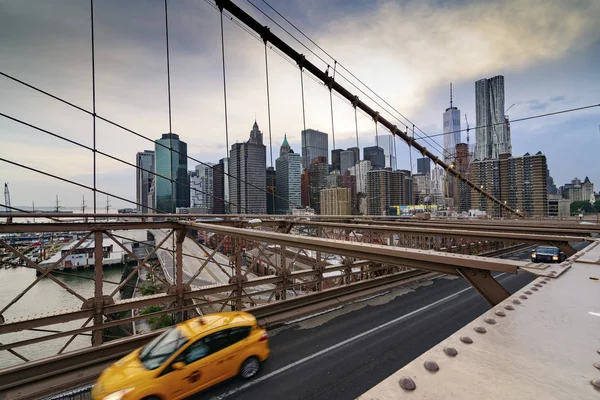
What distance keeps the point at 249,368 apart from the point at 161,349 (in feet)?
7.23

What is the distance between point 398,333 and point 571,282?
23.4 ft

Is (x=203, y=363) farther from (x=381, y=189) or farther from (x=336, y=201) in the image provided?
(x=381, y=189)

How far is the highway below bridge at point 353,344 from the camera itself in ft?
20.9

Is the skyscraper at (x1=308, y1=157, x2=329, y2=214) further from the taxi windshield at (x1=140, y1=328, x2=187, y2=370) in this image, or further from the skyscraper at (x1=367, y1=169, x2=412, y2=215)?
the taxi windshield at (x1=140, y1=328, x2=187, y2=370)

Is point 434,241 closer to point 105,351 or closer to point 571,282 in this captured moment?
point 571,282

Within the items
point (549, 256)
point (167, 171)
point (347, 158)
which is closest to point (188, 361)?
point (167, 171)

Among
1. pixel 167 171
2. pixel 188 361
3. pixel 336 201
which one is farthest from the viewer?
pixel 336 201

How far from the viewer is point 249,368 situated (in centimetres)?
671

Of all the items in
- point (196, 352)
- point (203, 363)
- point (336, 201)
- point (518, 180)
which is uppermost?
point (518, 180)

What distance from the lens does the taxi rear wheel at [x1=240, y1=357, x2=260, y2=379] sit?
261 inches

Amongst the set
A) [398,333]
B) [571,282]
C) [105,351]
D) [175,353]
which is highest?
[571,282]

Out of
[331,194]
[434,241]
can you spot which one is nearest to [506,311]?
[434,241]

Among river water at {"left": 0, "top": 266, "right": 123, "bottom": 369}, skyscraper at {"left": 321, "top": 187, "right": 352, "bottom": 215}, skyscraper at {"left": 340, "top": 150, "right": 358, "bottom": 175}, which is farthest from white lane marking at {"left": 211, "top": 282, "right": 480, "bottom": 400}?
skyscraper at {"left": 340, "top": 150, "right": 358, "bottom": 175}

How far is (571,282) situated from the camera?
2.99 metres
